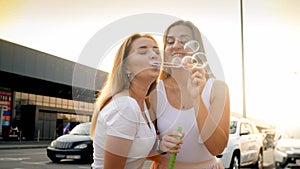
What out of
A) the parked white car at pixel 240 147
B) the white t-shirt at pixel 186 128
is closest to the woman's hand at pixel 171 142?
the white t-shirt at pixel 186 128

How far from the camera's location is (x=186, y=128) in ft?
6.01

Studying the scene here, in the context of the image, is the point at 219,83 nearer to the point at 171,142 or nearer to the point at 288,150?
the point at 171,142

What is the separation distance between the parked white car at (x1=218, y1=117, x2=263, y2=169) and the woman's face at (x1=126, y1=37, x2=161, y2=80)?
7094 millimetres

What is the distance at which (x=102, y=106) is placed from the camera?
62.7 inches

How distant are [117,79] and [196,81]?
339mm

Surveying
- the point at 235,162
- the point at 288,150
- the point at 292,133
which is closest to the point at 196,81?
the point at 235,162

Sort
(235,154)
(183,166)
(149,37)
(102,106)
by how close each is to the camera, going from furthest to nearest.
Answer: (235,154), (183,166), (149,37), (102,106)

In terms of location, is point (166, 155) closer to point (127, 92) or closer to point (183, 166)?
point (183, 166)

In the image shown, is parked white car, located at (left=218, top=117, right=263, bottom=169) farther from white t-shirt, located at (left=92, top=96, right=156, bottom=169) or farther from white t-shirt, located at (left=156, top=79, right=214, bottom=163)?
white t-shirt, located at (left=92, top=96, right=156, bottom=169)

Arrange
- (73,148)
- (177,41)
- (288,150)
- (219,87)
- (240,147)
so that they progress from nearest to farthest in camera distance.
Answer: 1. (219,87)
2. (177,41)
3. (288,150)
4. (240,147)
5. (73,148)

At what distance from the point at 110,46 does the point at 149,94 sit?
1.24 feet

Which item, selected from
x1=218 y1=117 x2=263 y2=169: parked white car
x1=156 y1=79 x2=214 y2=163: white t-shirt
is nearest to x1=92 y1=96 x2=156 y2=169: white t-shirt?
x1=156 y1=79 x2=214 y2=163: white t-shirt

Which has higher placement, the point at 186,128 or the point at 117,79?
the point at 117,79

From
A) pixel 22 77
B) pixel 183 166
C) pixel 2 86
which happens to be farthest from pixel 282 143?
pixel 2 86
